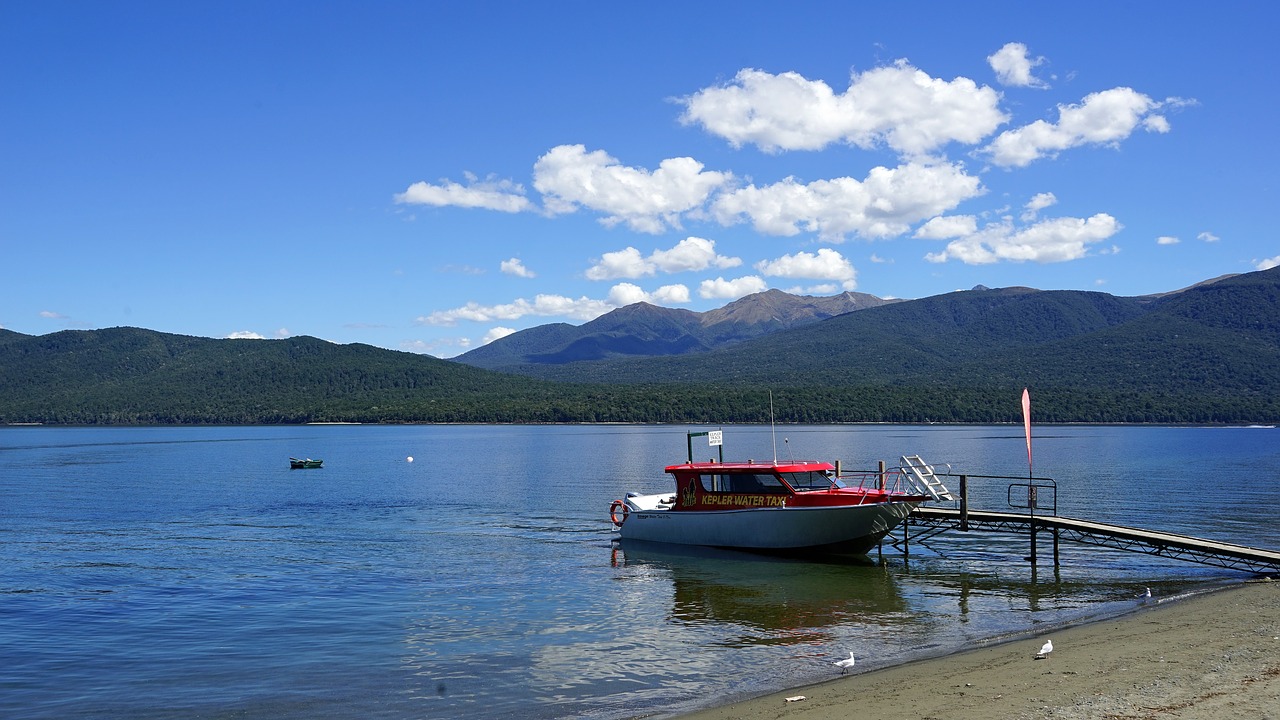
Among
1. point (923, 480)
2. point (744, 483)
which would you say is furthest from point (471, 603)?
point (923, 480)

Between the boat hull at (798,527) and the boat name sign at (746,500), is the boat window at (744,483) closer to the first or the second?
the boat name sign at (746,500)

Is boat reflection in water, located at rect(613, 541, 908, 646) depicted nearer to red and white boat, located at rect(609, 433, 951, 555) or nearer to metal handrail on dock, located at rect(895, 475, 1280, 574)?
red and white boat, located at rect(609, 433, 951, 555)

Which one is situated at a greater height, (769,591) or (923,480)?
(923,480)

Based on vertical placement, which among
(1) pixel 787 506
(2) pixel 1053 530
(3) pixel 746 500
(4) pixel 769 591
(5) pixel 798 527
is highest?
(3) pixel 746 500

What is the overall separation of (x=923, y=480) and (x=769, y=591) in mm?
7184

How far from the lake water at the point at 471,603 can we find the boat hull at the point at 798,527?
64 cm

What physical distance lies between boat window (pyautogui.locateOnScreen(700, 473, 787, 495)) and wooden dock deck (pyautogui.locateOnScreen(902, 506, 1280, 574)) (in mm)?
4869

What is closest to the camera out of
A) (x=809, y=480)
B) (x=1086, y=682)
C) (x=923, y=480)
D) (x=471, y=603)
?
(x=1086, y=682)

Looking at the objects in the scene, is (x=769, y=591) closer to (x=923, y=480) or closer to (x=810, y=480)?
(x=810, y=480)

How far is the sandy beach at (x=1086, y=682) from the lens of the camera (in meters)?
12.4

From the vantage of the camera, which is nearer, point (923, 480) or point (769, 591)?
point (769, 591)

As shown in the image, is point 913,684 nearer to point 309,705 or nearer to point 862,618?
point 862,618

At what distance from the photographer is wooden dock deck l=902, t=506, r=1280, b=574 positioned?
81.8ft

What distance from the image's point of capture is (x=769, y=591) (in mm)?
25688
